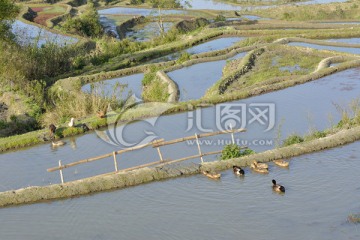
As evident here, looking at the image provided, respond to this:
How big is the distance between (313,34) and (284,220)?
22816mm

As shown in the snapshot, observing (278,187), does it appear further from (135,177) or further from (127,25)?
(127,25)

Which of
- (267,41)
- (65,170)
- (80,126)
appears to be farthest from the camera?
(267,41)

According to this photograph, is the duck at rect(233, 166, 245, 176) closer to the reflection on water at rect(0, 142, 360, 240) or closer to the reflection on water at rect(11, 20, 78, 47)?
the reflection on water at rect(0, 142, 360, 240)

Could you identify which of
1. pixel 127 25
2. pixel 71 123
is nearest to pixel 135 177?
pixel 71 123

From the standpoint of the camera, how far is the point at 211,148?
1454 centimetres

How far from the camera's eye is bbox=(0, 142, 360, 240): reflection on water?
395 inches

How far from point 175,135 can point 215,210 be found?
206 inches

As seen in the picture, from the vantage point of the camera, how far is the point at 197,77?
23.5 metres

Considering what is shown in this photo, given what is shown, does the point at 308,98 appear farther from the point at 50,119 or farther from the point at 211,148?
the point at 50,119

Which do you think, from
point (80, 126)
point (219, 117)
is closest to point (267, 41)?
point (219, 117)

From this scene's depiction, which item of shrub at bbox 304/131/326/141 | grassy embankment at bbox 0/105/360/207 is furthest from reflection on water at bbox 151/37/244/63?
grassy embankment at bbox 0/105/360/207

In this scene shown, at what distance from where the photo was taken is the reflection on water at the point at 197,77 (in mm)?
20925

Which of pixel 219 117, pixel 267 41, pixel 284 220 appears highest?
pixel 267 41

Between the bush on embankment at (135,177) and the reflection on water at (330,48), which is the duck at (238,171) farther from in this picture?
the reflection on water at (330,48)
